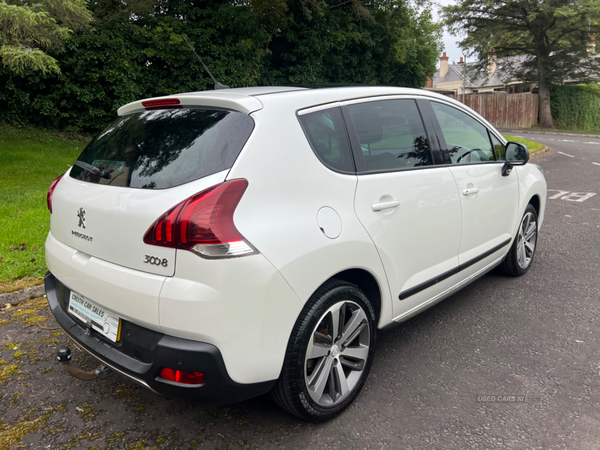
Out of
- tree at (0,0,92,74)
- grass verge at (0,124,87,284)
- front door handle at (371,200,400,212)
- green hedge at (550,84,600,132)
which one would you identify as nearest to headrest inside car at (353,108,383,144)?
front door handle at (371,200,400,212)

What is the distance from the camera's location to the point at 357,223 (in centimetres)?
247

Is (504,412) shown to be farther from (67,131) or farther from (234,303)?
(67,131)

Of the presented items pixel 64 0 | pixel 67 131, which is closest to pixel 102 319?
pixel 64 0

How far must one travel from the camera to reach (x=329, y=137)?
254 centimetres

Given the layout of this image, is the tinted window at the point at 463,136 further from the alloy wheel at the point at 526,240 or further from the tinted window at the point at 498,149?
the alloy wheel at the point at 526,240

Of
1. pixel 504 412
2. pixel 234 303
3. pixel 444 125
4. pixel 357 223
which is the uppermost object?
pixel 444 125

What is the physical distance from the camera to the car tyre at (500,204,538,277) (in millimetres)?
4438

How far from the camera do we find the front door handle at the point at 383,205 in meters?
2.59

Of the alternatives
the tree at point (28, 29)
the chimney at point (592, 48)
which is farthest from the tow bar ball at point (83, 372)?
the chimney at point (592, 48)

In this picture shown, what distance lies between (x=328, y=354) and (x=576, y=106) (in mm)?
39706

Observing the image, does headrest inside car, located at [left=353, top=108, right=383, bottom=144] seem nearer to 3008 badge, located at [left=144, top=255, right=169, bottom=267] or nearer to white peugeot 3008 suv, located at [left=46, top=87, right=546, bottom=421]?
white peugeot 3008 suv, located at [left=46, top=87, right=546, bottom=421]

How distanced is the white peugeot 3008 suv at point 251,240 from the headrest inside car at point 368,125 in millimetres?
10

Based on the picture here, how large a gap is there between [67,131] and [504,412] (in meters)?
15.4

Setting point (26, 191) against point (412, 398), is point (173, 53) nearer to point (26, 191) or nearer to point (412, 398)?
point (26, 191)
